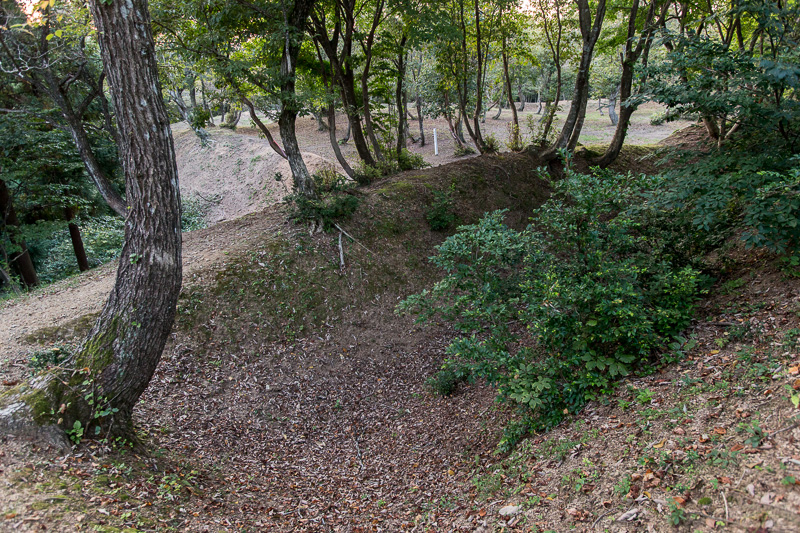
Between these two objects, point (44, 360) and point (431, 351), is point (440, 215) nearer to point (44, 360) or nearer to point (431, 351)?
point (431, 351)

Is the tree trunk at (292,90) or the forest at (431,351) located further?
the tree trunk at (292,90)

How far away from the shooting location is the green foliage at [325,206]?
831 cm

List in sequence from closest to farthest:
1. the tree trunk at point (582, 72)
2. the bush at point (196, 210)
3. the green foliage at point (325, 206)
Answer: the green foliage at point (325, 206) → the tree trunk at point (582, 72) → the bush at point (196, 210)

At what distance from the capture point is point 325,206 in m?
8.41

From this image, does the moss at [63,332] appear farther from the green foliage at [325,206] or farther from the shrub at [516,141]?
the shrub at [516,141]

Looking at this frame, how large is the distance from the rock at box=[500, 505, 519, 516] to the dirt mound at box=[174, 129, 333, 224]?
1372cm

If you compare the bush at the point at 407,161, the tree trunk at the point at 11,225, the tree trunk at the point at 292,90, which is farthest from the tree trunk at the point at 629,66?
the tree trunk at the point at 11,225

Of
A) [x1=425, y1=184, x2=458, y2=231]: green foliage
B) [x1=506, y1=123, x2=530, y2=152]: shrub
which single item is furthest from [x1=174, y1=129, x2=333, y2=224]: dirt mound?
[x1=425, y1=184, x2=458, y2=231]: green foliage

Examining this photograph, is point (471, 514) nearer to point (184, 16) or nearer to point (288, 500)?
point (288, 500)

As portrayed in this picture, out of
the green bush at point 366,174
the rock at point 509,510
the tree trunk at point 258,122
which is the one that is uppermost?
the tree trunk at point 258,122

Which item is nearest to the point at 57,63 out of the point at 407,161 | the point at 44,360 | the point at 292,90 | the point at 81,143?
the point at 81,143

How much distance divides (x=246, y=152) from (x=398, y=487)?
20.1 m

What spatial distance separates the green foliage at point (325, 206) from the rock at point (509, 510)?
6289 mm

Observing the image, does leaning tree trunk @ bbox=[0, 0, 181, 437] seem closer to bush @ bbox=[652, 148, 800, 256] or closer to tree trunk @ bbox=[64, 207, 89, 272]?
bush @ bbox=[652, 148, 800, 256]
